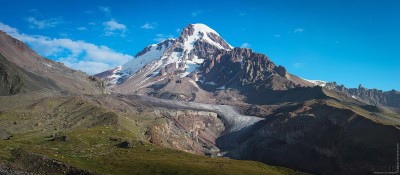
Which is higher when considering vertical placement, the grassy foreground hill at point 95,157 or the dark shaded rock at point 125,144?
the dark shaded rock at point 125,144

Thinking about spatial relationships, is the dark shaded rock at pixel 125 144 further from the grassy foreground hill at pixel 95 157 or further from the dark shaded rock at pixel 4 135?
the dark shaded rock at pixel 4 135

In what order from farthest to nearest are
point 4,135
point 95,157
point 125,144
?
point 4,135 → point 125,144 → point 95,157

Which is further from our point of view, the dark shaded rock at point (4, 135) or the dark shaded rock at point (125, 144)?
the dark shaded rock at point (4, 135)

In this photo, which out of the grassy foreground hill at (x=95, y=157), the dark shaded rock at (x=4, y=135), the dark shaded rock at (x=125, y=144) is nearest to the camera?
the grassy foreground hill at (x=95, y=157)

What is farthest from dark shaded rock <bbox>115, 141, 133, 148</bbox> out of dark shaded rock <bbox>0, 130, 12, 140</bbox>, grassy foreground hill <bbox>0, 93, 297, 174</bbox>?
dark shaded rock <bbox>0, 130, 12, 140</bbox>

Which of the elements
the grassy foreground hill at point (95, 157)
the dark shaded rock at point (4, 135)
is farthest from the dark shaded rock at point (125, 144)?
the dark shaded rock at point (4, 135)

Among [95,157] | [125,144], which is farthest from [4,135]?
[95,157]

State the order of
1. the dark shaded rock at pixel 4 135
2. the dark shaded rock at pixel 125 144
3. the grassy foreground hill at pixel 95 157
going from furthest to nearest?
the dark shaded rock at pixel 4 135 → the dark shaded rock at pixel 125 144 → the grassy foreground hill at pixel 95 157

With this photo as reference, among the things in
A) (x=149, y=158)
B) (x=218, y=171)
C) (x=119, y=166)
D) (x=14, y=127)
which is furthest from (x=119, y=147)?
(x=14, y=127)

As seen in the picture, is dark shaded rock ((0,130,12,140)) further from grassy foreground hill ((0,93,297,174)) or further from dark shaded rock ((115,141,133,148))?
dark shaded rock ((115,141,133,148))

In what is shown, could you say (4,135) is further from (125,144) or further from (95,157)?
(95,157)

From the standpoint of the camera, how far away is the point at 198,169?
11575 cm

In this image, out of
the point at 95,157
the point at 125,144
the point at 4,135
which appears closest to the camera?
the point at 95,157

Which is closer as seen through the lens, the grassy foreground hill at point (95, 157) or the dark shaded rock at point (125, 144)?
the grassy foreground hill at point (95, 157)
